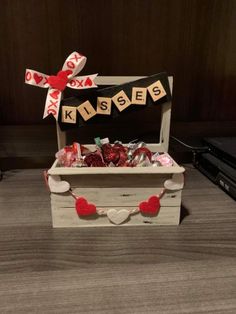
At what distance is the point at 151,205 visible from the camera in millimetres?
536

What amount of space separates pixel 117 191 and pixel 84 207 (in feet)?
0.23

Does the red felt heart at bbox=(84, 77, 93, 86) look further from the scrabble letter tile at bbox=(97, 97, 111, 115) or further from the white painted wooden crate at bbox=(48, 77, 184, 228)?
the white painted wooden crate at bbox=(48, 77, 184, 228)

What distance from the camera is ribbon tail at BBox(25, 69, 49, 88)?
1.79 feet

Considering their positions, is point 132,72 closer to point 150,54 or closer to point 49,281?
point 150,54

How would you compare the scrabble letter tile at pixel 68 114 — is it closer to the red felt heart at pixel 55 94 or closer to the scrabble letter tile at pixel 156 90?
the red felt heart at pixel 55 94

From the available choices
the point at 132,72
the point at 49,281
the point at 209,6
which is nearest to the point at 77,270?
the point at 49,281

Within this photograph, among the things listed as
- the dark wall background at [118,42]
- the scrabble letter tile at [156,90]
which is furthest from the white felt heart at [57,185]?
the dark wall background at [118,42]

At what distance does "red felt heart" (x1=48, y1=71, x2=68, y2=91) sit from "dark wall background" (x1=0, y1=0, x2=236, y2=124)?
0.26m

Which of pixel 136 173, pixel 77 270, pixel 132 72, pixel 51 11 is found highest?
pixel 51 11

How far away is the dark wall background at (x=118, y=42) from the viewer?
762mm

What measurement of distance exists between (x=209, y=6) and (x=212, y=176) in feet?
1.60

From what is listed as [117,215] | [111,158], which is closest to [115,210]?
[117,215]

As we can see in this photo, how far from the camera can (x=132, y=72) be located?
2.71 ft

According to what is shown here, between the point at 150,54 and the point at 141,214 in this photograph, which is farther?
the point at 150,54
